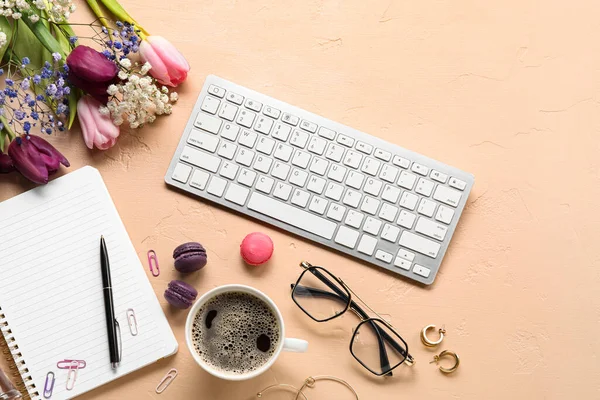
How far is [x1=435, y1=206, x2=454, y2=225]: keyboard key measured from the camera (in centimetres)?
97

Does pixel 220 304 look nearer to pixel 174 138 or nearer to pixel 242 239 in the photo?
pixel 242 239

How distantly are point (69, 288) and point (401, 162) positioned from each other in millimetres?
561

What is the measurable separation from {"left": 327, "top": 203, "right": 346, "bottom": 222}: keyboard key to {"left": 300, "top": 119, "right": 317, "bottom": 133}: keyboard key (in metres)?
0.13

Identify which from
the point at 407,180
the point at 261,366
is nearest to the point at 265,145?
the point at 407,180

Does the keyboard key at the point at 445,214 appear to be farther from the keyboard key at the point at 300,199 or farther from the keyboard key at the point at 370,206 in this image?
the keyboard key at the point at 300,199

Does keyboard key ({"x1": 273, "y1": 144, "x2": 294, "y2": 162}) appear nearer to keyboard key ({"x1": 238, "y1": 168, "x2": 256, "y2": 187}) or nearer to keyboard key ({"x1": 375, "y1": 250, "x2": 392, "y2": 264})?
keyboard key ({"x1": 238, "y1": 168, "x2": 256, "y2": 187})

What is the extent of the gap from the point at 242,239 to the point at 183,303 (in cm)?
14

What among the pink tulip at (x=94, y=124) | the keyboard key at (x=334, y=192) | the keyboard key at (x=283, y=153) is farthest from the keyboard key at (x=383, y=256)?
the pink tulip at (x=94, y=124)

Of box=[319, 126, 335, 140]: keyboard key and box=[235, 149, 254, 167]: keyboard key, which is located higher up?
box=[319, 126, 335, 140]: keyboard key

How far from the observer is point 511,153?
1.01 metres

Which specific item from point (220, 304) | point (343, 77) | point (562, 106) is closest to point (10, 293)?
point (220, 304)

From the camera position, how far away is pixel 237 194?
971mm

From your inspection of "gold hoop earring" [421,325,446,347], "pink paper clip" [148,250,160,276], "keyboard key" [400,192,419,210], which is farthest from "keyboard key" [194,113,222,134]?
"gold hoop earring" [421,325,446,347]

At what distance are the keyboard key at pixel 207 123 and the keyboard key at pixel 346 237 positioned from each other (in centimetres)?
26
